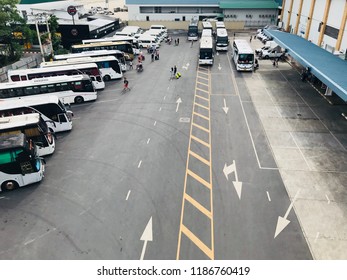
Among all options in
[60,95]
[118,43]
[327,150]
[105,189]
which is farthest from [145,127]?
[118,43]

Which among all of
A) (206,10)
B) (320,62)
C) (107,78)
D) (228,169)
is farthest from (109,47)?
(206,10)

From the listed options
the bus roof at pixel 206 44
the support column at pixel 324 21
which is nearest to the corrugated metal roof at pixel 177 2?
the bus roof at pixel 206 44

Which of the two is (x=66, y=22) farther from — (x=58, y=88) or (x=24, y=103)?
(x=24, y=103)

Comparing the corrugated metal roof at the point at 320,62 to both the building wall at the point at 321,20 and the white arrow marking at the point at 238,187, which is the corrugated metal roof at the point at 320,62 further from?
the white arrow marking at the point at 238,187

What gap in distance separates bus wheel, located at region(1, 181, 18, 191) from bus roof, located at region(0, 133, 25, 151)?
263 cm

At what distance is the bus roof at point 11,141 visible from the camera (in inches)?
769

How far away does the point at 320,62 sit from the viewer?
118 feet

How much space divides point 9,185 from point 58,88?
16.2m

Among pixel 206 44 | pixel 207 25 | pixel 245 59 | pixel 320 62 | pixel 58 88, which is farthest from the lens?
pixel 207 25

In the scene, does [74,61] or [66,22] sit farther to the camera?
[66,22]

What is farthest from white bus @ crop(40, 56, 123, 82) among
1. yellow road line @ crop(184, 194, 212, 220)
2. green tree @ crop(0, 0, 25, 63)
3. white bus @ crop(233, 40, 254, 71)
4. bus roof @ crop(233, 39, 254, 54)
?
yellow road line @ crop(184, 194, 212, 220)

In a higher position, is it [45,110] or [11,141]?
[11,141]

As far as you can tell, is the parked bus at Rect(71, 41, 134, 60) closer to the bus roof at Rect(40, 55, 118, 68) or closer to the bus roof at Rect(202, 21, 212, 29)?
the bus roof at Rect(40, 55, 118, 68)

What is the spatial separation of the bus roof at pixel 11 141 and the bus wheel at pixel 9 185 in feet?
8.62
